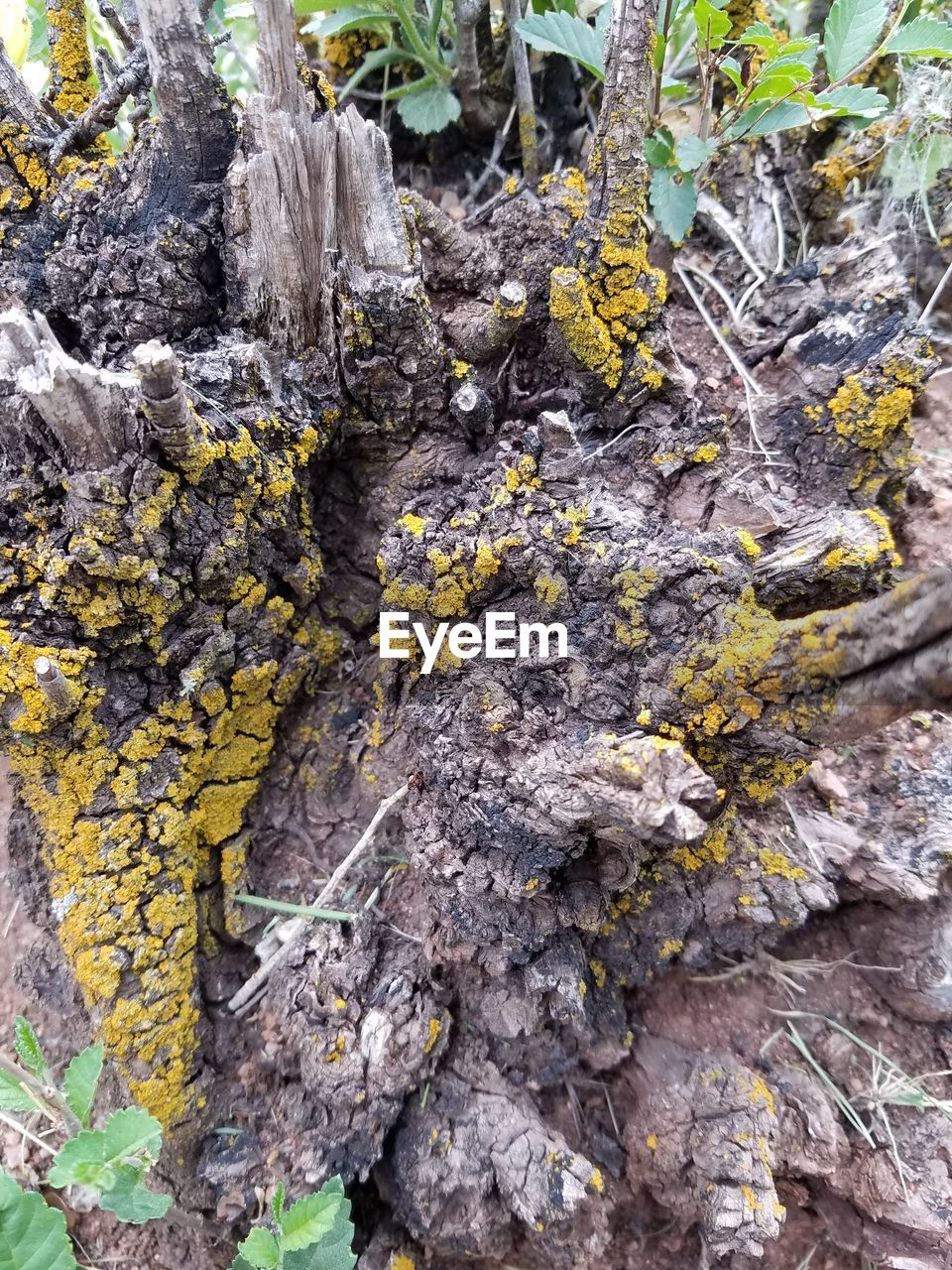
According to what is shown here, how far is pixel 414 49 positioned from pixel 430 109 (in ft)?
0.58

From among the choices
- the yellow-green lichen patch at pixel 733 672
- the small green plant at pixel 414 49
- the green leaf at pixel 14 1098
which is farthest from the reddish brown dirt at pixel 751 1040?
the small green plant at pixel 414 49

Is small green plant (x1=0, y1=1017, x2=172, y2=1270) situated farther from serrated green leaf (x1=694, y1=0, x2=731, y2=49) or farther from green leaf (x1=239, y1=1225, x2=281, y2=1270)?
serrated green leaf (x1=694, y1=0, x2=731, y2=49)

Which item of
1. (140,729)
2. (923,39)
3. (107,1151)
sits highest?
(923,39)

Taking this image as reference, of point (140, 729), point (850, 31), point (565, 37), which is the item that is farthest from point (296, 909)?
point (850, 31)

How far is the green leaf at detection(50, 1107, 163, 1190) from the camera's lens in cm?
123

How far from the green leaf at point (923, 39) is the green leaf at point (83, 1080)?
291cm

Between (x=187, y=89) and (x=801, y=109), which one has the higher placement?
(x=187, y=89)

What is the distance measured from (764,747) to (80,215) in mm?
2020

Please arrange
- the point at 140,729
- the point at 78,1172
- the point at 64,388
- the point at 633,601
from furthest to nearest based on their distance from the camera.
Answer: the point at 140,729 < the point at 633,601 < the point at 64,388 < the point at 78,1172

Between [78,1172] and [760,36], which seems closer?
[78,1172]

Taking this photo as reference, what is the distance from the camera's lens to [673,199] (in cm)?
196

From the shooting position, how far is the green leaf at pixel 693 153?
6.15 ft

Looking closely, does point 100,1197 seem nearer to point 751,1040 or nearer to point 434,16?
point 751,1040

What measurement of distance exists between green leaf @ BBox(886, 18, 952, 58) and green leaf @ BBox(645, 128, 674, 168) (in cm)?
56
